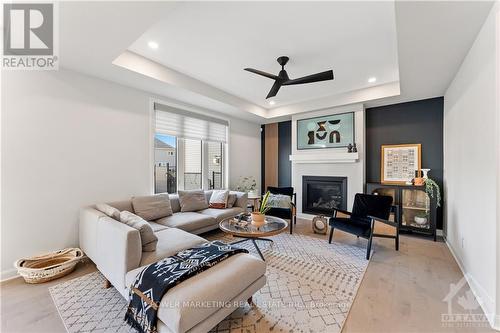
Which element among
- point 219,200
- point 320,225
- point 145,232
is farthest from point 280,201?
point 145,232

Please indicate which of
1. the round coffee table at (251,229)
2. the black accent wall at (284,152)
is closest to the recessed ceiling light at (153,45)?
A: the round coffee table at (251,229)

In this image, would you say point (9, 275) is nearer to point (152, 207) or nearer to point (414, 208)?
point (152, 207)

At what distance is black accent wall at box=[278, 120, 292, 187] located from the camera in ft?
19.2

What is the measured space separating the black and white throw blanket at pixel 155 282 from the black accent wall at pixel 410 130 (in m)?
4.16

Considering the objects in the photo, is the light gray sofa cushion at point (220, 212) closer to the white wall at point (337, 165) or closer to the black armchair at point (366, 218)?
the black armchair at point (366, 218)

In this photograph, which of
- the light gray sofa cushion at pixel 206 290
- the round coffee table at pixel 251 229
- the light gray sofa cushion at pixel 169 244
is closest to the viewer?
the light gray sofa cushion at pixel 206 290

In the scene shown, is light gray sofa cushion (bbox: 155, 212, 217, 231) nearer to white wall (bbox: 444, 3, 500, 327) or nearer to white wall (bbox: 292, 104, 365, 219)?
white wall (bbox: 292, 104, 365, 219)

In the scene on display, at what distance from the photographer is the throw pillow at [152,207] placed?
10.4 feet

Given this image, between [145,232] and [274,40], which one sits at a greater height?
[274,40]

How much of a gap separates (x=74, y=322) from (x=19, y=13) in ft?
9.10

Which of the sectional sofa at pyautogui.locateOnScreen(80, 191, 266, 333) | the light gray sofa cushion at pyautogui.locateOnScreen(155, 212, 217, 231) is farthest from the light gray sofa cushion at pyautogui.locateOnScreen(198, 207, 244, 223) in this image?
the sectional sofa at pyautogui.locateOnScreen(80, 191, 266, 333)

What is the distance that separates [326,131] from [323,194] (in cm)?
148

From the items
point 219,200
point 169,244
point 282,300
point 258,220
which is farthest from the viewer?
point 219,200

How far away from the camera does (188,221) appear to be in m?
3.24
